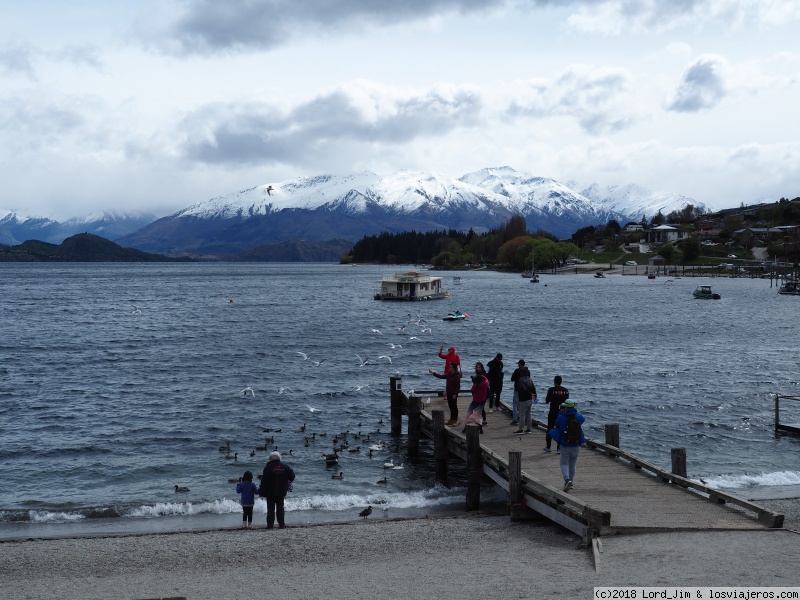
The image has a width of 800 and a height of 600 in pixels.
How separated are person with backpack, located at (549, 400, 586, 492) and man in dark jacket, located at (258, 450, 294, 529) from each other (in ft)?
22.7

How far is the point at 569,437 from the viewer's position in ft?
67.4

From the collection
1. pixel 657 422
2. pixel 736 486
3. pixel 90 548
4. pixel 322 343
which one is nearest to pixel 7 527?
pixel 90 548

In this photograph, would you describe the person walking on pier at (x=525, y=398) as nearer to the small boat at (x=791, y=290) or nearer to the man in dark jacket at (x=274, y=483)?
the man in dark jacket at (x=274, y=483)

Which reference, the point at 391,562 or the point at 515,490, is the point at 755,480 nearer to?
the point at 515,490

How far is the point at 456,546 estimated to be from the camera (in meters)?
19.5

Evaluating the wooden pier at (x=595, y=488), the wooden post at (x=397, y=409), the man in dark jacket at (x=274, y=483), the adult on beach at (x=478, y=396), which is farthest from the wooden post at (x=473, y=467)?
the wooden post at (x=397, y=409)

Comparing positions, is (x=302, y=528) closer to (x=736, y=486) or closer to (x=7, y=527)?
(x=7, y=527)

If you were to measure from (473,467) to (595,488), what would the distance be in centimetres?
440

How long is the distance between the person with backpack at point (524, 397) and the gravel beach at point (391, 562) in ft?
18.4

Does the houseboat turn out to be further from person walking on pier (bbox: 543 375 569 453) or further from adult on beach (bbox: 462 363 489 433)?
person walking on pier (bbox: 543 375 569 453)

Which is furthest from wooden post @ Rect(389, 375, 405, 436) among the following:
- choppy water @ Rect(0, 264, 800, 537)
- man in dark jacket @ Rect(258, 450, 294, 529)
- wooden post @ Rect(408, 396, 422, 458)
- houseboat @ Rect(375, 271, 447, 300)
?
houseboat @ Rect(375, 271, 447, 300)

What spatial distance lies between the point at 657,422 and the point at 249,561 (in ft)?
76.8

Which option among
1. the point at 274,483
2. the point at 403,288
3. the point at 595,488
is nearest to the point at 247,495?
the point at 274,483

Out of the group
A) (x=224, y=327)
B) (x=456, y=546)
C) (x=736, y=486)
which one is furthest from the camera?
(x=224, y=327)
